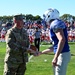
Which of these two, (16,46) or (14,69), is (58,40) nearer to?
(16,46)

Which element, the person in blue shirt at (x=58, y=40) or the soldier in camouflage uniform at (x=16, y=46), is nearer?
the person in blue shirt at (x=58, y=40)

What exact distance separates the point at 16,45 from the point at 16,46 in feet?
0.07

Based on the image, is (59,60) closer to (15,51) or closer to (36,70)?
(15,51)

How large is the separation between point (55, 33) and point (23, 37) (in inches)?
45.7

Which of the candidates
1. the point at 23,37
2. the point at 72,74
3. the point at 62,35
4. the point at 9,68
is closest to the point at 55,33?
the point at 62,35

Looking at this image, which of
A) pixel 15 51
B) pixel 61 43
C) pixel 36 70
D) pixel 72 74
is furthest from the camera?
pixel 36 70

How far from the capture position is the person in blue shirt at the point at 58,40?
5.58m

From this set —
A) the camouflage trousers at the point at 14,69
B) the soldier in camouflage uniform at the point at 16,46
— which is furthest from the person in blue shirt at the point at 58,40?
the camouflage trousers at the point at 14,69

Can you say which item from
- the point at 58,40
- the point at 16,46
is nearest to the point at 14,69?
the point at 16,46

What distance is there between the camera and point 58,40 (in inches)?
229

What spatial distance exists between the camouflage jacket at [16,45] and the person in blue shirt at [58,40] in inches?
36.1

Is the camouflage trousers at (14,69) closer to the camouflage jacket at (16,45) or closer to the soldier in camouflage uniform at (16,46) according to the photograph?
the soldier in camouflage uniform at (16,46)

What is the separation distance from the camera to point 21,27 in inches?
262

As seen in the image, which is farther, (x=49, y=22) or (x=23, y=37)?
(x=23, y=37)
